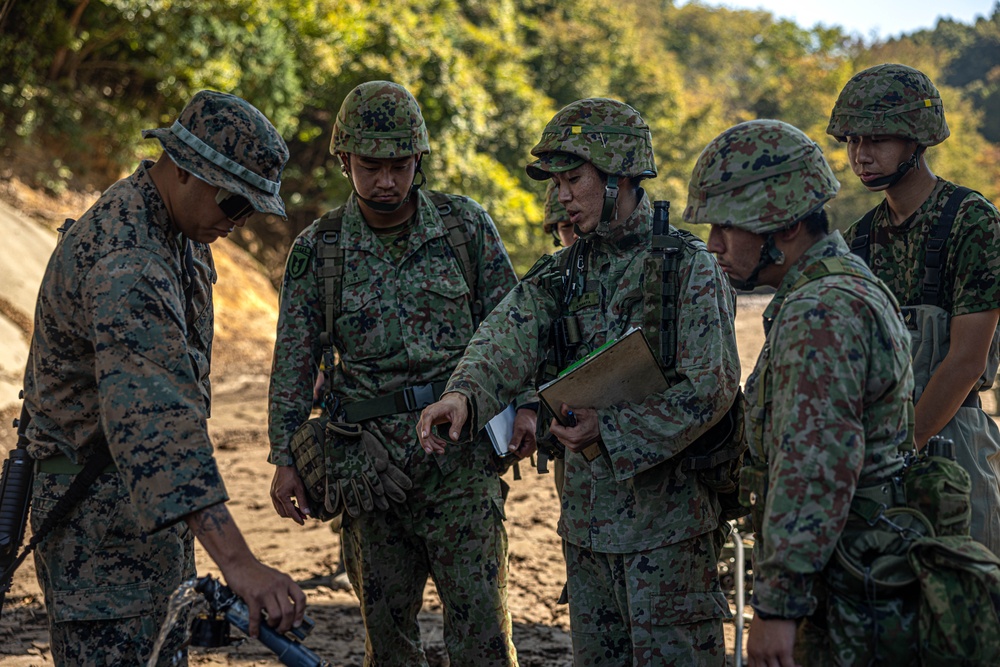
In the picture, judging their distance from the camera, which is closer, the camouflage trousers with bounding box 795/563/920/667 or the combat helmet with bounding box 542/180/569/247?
the camouflage trousers with bounding box 795/563/920/667

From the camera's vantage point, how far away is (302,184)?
2155 cm

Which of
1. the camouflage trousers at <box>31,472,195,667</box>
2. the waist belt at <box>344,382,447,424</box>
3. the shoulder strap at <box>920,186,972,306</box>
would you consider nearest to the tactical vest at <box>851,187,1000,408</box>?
the shoulder strap at <box>920,186,972,306</box>

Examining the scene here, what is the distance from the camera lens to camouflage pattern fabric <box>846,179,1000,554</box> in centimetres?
362

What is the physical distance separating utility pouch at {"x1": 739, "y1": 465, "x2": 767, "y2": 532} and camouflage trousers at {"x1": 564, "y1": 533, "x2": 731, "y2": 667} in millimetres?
648

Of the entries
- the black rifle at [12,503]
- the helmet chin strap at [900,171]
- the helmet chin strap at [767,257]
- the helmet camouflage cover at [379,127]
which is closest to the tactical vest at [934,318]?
the helmet chin strap at [900,171]

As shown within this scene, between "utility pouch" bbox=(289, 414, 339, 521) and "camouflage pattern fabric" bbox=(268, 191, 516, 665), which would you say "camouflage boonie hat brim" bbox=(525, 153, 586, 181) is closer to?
"camouflage pattern fabric" bbox=(268, 191, 516, 665)

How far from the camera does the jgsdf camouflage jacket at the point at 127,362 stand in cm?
271

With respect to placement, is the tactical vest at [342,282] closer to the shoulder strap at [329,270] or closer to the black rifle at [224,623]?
→ the shoulder strap at [329,270]

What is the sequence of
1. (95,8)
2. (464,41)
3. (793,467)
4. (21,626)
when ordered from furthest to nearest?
(464,41) < (95,8) < (21,626) < (793,467)

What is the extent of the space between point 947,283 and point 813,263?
1.30 m

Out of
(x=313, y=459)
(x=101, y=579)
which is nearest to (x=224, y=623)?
(x=101, y=579)

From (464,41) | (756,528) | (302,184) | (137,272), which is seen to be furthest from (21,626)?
(464,41)

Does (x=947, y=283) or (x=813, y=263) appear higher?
(x=947, y=283)

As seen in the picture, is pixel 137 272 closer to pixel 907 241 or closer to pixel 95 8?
pixel 907 241
